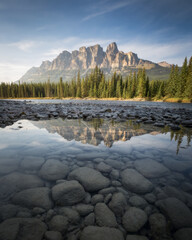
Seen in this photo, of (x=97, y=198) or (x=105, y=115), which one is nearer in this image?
(x=97, y=198)

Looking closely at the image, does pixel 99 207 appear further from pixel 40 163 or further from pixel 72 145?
pixel 72 145

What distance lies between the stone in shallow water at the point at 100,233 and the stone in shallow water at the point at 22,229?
41 centimetres

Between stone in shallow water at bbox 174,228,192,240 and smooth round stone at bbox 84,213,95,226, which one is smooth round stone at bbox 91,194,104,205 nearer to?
smooth round stone at bbox 84,213,95,226

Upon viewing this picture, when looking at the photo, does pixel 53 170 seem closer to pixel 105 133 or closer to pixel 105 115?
pixel 105 133

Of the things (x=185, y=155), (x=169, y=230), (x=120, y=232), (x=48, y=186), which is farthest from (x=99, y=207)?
(x=185, y=155)

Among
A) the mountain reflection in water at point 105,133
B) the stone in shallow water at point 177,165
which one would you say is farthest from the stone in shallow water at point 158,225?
the mountain reflection in water at point 105,133

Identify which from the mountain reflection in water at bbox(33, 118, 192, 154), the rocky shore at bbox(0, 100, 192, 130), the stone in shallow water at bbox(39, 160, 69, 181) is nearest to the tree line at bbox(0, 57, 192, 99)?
the rocky shore at bbox(0, 100, 192, 130)

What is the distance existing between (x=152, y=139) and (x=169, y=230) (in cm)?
325

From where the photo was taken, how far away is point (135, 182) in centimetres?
203

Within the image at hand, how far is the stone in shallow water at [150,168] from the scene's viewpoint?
2283 millimetres

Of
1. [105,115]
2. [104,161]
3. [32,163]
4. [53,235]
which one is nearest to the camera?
[53,235]

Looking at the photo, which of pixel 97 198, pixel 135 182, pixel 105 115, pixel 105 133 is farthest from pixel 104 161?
pixel 105 115

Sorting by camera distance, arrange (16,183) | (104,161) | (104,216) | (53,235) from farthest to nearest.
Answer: (104,161) < (16,183) < (104,216) < (53,235)

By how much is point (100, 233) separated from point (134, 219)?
1.36 ft
